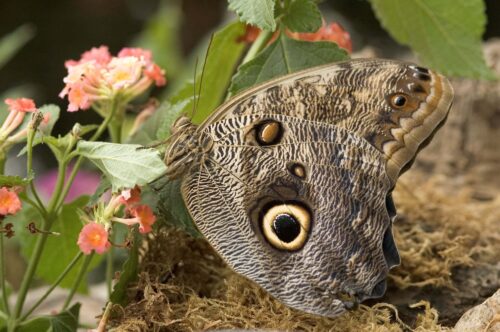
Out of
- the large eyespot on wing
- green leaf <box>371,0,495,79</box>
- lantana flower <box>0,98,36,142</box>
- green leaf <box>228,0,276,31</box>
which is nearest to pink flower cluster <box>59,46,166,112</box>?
lantana flower <box>0,98,36,142</box>

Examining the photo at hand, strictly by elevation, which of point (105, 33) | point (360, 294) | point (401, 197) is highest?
point (360, 294)

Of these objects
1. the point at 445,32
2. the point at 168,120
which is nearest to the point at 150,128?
the point at 168,120

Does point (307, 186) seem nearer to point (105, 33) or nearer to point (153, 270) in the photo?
point (153, 270)

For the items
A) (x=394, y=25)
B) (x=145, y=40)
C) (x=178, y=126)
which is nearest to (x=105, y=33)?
(x=145, y=40)

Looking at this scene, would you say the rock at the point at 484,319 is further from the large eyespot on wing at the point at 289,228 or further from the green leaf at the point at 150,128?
the green leaf at the point at 150,128

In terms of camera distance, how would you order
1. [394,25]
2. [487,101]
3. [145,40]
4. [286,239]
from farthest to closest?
[145,40] < [487,101] < [394,25] < [286,239]

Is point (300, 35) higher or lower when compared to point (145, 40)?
higher

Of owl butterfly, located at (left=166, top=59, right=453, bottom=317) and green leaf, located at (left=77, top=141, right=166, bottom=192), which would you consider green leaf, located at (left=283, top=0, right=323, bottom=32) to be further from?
green leaf, located at (left=77, top=141, right=166, bottom=192)
